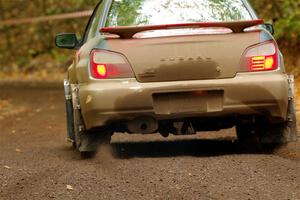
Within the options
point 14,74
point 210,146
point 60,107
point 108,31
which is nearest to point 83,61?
point 108,31

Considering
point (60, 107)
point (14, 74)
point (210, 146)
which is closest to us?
point (210, 146)

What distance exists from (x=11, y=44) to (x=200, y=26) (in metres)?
20.3

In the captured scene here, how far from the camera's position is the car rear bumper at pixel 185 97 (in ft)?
26.4

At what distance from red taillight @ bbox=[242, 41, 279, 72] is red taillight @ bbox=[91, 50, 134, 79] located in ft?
3.23

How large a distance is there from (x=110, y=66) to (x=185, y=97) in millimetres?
684

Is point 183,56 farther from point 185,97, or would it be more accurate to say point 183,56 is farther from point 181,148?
point 181,148

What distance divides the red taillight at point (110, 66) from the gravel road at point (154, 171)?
74 cm

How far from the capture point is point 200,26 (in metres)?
8.12

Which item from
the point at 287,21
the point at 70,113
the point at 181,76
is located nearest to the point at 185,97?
the point at 181,76

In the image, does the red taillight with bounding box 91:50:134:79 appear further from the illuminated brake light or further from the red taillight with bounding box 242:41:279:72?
the red taillight with bounding box 242:41:279:72

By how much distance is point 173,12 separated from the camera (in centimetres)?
873

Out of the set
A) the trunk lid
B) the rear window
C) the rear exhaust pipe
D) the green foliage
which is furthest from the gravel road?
the green foliage

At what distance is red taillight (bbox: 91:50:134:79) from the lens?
26.7 feet

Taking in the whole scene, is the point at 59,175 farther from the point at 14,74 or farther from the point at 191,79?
the point at 14,74
